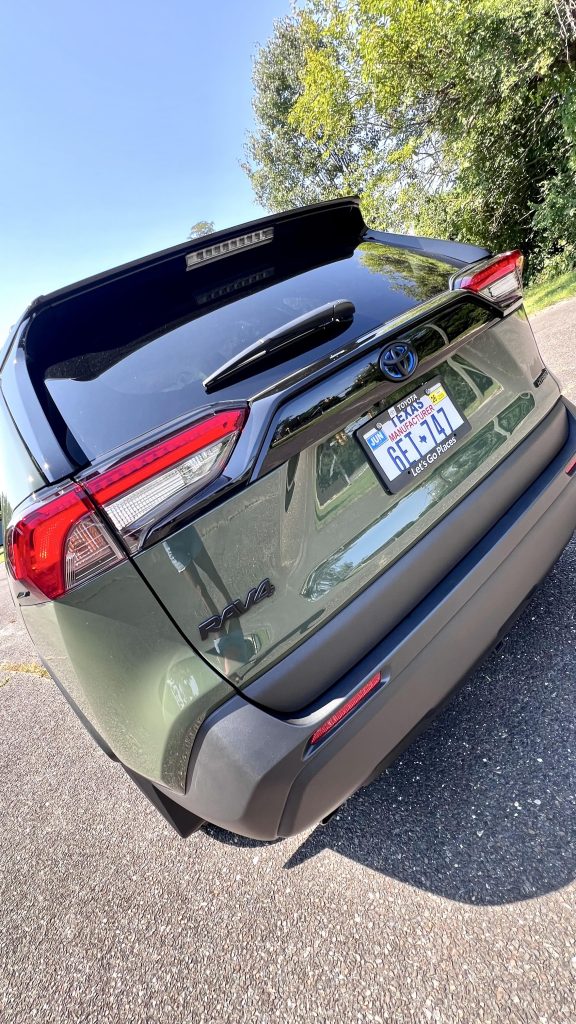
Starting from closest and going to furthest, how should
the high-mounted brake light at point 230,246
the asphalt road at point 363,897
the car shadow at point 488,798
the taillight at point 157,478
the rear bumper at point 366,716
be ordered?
the taillight at point 157,478
the rear bumper at point 366,716
the asphalt road at point 363,897
the car shadow at point 488,798
the high-mounted brake light at point 230,246

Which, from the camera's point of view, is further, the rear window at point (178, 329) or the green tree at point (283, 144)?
the green tree at point (283, 144)

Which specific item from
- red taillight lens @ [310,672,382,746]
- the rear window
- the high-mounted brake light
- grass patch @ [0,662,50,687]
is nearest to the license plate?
the rear window

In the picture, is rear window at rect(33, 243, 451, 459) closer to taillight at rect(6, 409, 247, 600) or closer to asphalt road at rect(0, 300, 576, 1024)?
taillight at rect(6, 409, 247, 600)

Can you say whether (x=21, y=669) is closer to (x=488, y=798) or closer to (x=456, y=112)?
(x=488, y=798)

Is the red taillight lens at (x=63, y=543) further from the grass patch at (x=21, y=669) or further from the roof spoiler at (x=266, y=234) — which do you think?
the grass patch at (x=21, y=669)

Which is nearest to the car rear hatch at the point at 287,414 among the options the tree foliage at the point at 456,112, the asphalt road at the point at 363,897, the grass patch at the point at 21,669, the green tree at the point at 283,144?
the asphalt road at the point at 363,897

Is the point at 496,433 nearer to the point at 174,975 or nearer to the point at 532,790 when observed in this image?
the point at 532,790

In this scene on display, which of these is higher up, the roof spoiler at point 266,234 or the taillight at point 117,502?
the roof spoiler at point 266,234

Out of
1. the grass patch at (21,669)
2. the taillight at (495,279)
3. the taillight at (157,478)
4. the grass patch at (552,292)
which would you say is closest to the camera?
the taillight at (157,478)

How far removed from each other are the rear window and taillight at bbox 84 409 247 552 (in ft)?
0.44

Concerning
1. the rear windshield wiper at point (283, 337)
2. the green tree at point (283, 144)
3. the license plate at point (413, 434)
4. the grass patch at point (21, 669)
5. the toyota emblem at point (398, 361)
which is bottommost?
the grass patch at point (21, 669)

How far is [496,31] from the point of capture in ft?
25.5

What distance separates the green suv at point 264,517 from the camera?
1164 mm

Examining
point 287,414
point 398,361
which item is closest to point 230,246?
point 398,361
